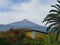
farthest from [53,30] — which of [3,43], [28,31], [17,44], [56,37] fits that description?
[3,43]

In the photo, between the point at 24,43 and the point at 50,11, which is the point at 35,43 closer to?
the point at 24,43

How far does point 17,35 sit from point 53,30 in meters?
5.21

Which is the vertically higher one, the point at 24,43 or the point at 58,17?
the point at 58,17

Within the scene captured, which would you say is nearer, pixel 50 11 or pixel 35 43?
pixel 35 43

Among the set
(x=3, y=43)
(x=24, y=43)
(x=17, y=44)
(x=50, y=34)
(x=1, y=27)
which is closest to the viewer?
(x=3, y=43)

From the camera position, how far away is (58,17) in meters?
30.4

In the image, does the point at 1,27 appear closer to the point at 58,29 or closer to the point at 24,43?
the point at 58,29

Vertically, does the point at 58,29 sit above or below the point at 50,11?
below

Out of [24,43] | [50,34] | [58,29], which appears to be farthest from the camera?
[50,34]

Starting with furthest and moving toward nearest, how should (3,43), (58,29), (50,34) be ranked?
(50,34) < (58,29) < (3,43)

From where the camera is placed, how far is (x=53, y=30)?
30.8m

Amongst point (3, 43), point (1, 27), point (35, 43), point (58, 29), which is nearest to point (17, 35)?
point (35, 43)

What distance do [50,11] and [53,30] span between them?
2283 mm

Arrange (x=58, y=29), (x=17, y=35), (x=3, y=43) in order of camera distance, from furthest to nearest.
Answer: (x=58, y=29), (x=17, y=35), (x=3, y=43)
